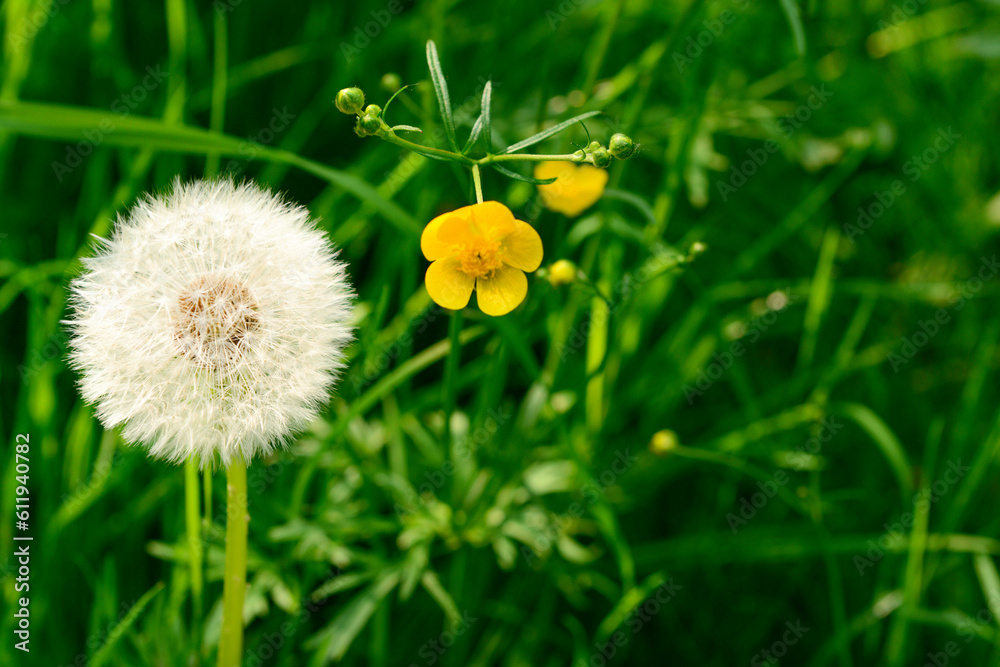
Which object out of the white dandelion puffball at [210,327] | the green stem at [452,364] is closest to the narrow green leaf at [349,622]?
the green stem at [452,364]

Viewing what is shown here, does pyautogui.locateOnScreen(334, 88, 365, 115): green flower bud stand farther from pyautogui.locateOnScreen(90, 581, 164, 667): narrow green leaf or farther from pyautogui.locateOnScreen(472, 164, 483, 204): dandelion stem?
pyautogui.locateOnScreen(90, 581, 164, 667): narrow green leaf

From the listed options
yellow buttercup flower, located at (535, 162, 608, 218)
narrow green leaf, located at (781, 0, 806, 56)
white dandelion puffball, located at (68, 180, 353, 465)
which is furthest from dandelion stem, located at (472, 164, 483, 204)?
narrow green leaf, located at (781, 0, 806, 56)

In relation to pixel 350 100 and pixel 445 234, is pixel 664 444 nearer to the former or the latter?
pixel 445 234

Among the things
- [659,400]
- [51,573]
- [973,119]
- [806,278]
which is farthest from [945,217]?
[51,573]
